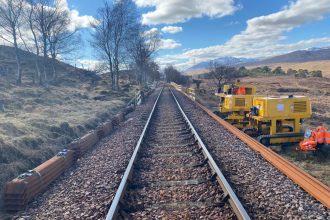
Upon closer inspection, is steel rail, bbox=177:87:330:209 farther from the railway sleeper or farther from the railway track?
the railway sleeper

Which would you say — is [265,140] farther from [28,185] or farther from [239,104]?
[28,185]

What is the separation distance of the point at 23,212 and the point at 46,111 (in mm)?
12552

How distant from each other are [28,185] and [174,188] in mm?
2685

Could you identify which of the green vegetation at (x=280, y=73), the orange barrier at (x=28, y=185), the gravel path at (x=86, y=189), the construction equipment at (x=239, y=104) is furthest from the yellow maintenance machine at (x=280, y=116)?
the green vegetation at (x=280, y=73)

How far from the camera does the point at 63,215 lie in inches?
213

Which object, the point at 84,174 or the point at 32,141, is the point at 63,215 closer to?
the point at 84,174

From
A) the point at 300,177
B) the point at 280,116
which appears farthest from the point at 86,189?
the point at 280,116

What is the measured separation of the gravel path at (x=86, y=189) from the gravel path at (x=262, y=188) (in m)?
2.33

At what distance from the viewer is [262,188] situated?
19.6ft

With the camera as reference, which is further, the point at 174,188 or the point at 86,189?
the point at 86,189

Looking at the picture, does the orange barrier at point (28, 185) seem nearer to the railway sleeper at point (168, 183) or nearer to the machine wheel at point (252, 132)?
the railway sleeper at point (168, 183)

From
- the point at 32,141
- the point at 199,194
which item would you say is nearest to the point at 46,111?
the point at 32,141

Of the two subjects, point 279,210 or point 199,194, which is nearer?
point 279,210

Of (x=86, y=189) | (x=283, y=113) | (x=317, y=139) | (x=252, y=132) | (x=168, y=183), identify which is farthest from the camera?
(x=252, y=132)
